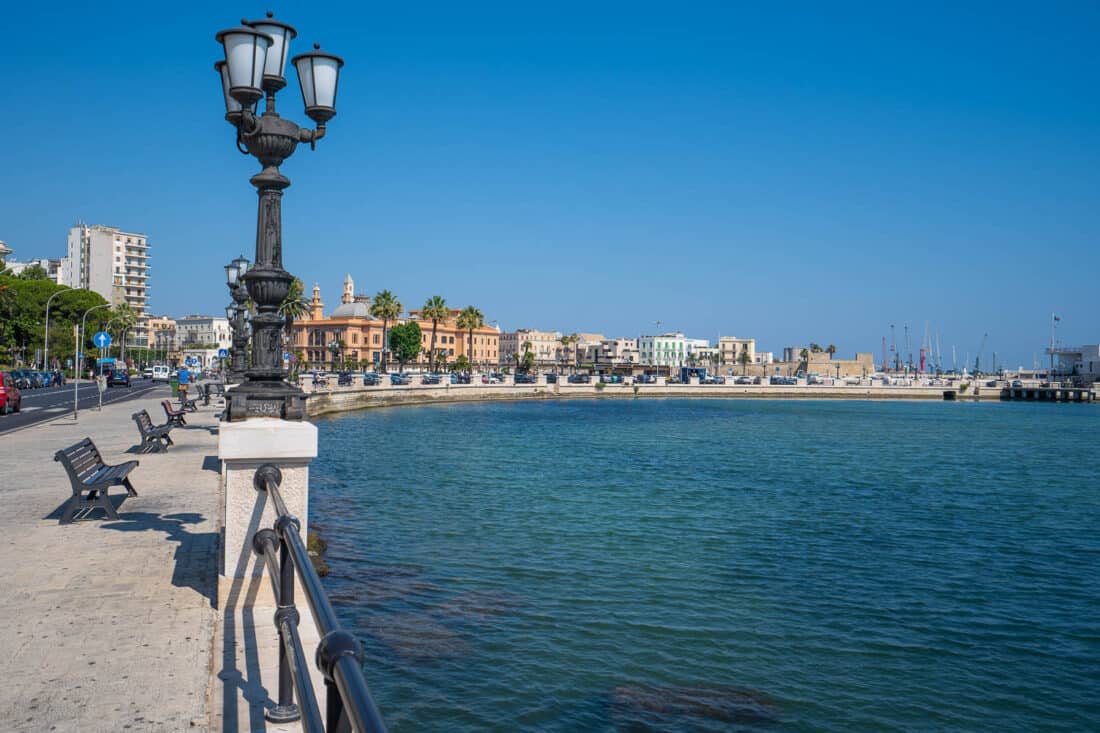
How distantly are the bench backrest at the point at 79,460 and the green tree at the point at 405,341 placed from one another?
121 metres

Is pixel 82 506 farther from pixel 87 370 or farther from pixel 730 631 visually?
pixel 87 370

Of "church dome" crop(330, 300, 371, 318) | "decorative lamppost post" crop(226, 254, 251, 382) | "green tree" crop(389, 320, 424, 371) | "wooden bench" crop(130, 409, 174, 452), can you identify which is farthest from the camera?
"church dome" crop(330, 300, 371, 318)

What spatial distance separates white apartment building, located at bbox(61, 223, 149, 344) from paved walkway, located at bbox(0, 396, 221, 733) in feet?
462

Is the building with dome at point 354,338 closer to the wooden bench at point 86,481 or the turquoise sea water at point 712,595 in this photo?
the turquoise sea water at point 712,595

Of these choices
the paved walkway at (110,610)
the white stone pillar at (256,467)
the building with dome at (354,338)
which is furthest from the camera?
the building with dome at (354,338)

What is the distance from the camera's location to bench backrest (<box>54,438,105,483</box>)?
1073 cm

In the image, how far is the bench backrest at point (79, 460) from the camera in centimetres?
1073

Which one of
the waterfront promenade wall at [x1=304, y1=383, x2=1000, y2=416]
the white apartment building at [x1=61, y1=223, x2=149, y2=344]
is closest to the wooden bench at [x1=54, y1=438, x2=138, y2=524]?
the waterfront promenade wall at [x1=304, y1=383, x2=1000, y2=416]

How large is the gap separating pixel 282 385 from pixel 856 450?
122ft

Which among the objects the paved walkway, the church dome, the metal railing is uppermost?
the church dome

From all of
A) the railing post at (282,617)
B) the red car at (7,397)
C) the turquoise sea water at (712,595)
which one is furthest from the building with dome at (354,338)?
the railing post at (282,617)

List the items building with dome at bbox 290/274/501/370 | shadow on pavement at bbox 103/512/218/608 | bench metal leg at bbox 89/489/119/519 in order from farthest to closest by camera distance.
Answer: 1. building with dome at bbox 290/274/501/370
2. bench metal leg at bbox 89/489/119/519
3. shadow on pavement at bbox 103/512/218/608

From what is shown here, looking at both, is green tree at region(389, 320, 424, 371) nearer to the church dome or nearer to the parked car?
Answer: the church dome

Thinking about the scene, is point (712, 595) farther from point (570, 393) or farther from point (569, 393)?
point (570, 393)
